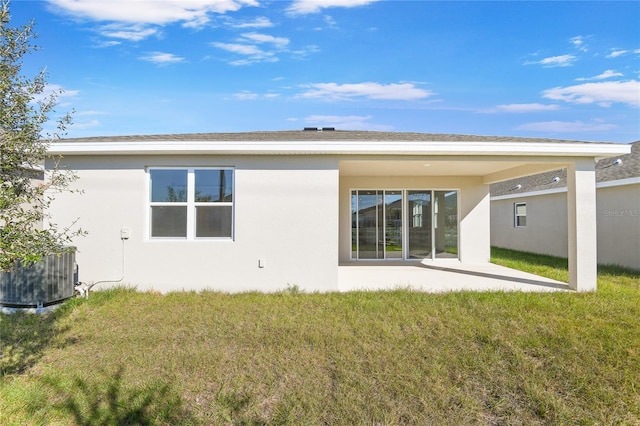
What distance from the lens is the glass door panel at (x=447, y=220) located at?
1148 cm

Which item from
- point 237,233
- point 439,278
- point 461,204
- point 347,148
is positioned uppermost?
point 347,148

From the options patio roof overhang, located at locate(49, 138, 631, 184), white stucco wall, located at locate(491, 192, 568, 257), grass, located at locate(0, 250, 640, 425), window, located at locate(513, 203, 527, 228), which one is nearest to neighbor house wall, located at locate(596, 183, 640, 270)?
white stucco wall, located at locate(491, 192, 568, 257)

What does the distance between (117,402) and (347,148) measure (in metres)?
5.35

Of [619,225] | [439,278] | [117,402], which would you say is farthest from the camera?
[619,225]

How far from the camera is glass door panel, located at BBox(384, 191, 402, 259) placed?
11.5 meters

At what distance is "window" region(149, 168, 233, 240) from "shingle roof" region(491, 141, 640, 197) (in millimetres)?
12248

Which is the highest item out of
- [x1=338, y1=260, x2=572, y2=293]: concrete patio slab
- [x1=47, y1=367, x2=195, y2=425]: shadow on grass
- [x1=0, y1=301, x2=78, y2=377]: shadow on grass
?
[x1=338, y1=260, x2=572, y2=293]: concrete patio slab

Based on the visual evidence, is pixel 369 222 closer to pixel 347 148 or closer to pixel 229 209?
pixel 347 148

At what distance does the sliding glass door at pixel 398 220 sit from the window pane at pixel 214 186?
5298mm

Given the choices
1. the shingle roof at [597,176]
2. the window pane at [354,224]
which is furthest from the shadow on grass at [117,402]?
the shingle roof at [597,176]

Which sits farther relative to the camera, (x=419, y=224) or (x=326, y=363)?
(x=419, y=224)

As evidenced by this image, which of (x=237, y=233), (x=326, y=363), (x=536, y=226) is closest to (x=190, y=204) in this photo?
(x=237, y=233)

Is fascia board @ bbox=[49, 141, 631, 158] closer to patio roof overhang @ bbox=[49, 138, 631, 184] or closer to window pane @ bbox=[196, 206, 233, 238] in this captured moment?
patio roof overhang @ bbox=[49, 138, 631, 184]

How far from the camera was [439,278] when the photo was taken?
823 cm
